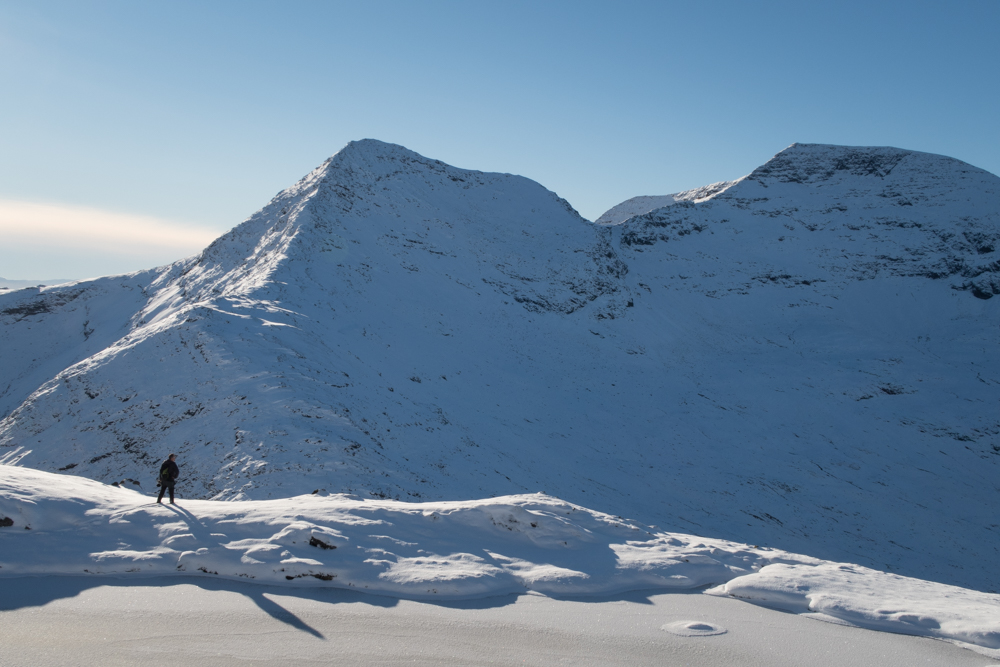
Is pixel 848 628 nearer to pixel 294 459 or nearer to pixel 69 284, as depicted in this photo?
pixel 294 459

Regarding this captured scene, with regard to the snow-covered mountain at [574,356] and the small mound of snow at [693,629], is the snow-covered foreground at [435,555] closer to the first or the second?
the small mound of snow at [693,629]

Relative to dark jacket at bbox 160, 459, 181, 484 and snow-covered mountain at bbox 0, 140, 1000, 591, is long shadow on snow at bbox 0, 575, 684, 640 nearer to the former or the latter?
dark jacket at bbox 160, 459, 181, 484

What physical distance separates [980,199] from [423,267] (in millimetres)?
49206

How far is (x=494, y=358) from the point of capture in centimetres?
3058

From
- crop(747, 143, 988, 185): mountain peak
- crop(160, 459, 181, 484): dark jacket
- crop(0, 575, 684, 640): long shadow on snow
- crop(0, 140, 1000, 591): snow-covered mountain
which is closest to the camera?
crop(0, 575, 684, 640): long shadow on snow

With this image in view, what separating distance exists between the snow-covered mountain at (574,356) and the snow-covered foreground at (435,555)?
6.22 metres

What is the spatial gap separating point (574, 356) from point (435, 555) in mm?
25681

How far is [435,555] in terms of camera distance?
26.9 feet

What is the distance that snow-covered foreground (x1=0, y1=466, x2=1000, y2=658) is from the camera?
24.3 feet

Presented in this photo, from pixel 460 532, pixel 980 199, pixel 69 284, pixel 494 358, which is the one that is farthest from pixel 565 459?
pixel 980 199

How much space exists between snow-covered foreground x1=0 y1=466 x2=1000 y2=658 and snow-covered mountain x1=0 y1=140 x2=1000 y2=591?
6.22m

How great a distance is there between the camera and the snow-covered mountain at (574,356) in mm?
19000

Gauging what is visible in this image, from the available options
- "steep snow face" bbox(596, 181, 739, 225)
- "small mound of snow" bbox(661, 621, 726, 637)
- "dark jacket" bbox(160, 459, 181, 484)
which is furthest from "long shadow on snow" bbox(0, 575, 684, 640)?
"steep snow face" bbox(596, 181, 739, 225)

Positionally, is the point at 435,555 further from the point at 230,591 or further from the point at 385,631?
the point at 230,591
